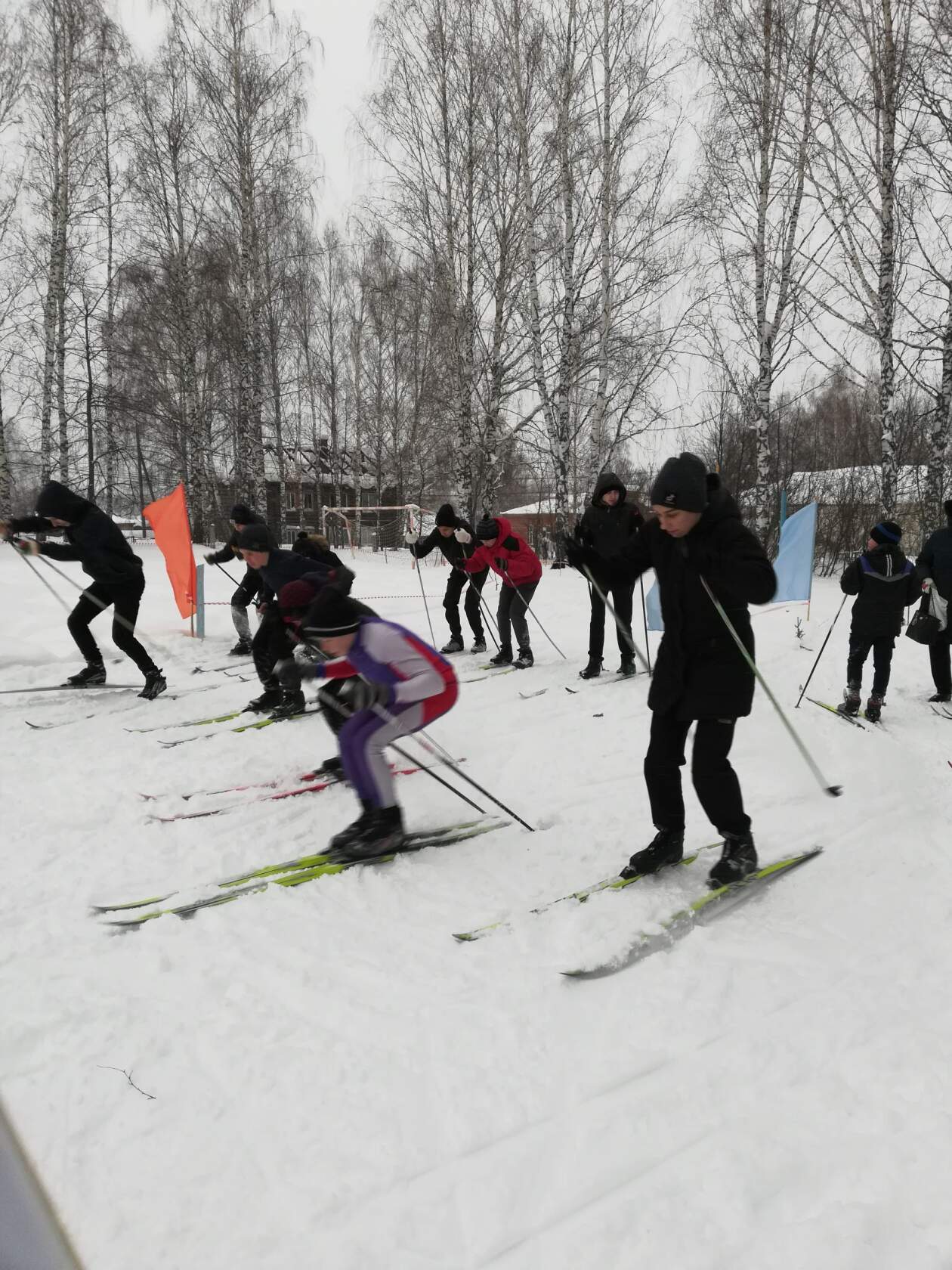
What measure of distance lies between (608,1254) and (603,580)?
2.45m

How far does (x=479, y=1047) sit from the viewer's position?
2127 mm

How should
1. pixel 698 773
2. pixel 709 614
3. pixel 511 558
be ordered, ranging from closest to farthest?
1. pixel 709 614
2. pixel 698 773
3. pixel 511 558

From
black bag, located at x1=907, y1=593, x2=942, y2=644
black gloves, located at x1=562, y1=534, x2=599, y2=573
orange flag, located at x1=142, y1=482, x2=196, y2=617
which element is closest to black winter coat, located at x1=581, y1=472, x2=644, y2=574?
black gloves, located at x1=562, y1=534, x2=599, y2=573

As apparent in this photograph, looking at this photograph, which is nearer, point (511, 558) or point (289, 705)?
point (289, 705)

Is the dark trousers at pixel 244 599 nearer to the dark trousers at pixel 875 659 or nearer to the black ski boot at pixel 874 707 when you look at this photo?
the dark trousers at pixel 875 659

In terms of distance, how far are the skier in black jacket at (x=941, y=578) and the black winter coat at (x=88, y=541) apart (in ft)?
22.2

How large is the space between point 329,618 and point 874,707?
4.65 metres

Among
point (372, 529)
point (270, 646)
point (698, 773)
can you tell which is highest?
→ point (372, 529)

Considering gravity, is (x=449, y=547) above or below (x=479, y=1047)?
above

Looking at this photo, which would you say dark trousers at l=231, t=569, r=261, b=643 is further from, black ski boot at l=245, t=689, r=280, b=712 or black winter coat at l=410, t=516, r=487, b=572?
black ski boot at l=245, t=689, r=280, b=712

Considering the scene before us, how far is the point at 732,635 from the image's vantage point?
2.74 metres

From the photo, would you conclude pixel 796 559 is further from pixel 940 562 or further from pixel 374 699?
pixel 374 699

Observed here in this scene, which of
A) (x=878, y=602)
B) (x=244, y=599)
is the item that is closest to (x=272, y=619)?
(x=244, y=599)

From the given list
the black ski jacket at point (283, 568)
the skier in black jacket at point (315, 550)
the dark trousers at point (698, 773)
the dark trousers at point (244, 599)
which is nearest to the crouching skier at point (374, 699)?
the dark trousers at point (698, 773)
